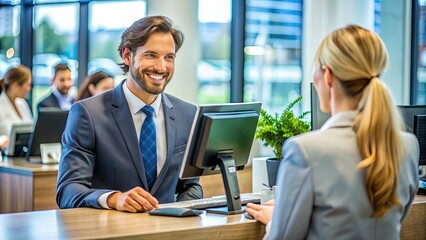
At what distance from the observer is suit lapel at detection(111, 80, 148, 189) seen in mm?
3299

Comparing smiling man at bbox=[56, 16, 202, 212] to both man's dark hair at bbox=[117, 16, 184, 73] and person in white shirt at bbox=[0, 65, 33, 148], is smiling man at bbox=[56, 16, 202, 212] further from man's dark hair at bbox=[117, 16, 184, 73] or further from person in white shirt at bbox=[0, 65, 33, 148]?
person in white shirt at bbox=[0, 65, 33, 148]

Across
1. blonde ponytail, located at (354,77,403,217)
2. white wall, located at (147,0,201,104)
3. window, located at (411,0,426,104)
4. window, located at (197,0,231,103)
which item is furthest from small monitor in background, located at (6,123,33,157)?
blonde ponytail, located at (354,77,403,217)

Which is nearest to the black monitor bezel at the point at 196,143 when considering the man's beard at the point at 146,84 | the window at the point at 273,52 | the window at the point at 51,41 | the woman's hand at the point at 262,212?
the woman's hand at the point at 262,212

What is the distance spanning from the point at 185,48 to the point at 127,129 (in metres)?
4.59

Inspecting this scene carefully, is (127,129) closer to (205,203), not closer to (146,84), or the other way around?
(146,84)

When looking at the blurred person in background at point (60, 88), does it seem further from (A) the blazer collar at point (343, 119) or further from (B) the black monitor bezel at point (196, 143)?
(A) the blazer collar at point (343, 119)

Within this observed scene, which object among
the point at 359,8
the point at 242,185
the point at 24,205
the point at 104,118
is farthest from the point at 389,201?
the point at 359,8

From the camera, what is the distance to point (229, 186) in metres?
3.09

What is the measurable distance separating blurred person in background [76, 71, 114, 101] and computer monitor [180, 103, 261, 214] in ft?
13.1

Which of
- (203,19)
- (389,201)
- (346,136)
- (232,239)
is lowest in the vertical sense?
(232,239)

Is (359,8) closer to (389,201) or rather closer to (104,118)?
(104,118)

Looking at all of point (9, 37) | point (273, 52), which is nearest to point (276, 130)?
point (273, 52)

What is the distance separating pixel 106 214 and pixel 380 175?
1.22m

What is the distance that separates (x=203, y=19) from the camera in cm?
952
